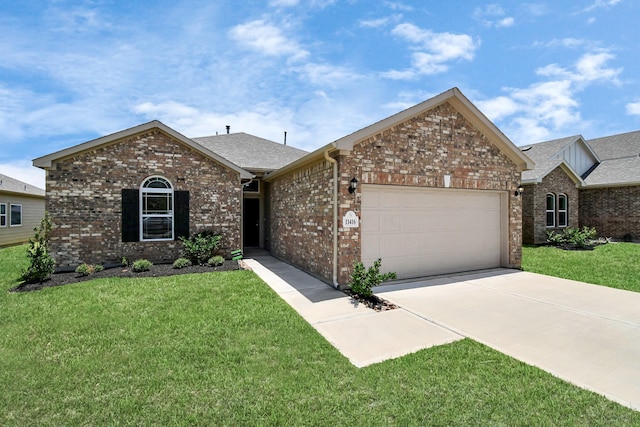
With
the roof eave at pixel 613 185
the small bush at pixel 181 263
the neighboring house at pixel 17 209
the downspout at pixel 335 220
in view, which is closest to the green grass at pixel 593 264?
the roof eave at pixel 613 185

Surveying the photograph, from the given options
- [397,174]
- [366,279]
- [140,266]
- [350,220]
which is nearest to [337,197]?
[350,220]

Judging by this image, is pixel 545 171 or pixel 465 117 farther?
pixel 545 171

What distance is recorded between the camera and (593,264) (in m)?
9.86

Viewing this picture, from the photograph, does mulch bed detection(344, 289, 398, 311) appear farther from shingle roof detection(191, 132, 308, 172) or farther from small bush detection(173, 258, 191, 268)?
shingle roof detection(191, 132, 308, 172)

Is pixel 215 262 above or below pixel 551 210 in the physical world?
below

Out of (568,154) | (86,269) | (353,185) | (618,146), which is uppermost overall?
(618,146)

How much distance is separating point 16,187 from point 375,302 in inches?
824

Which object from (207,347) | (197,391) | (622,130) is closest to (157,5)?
(207,347)

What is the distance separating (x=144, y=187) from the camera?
31.2 ft

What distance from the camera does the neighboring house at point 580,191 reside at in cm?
1502

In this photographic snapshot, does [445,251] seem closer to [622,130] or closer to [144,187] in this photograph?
[144,187]

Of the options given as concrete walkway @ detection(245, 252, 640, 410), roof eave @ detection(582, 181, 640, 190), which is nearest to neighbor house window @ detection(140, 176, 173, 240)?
concrete walkway @ detection(245, 252, 640, 410)

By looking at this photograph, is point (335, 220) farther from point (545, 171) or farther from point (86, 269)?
point (545, 171)

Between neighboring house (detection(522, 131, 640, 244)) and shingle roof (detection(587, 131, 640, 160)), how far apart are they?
5cm
